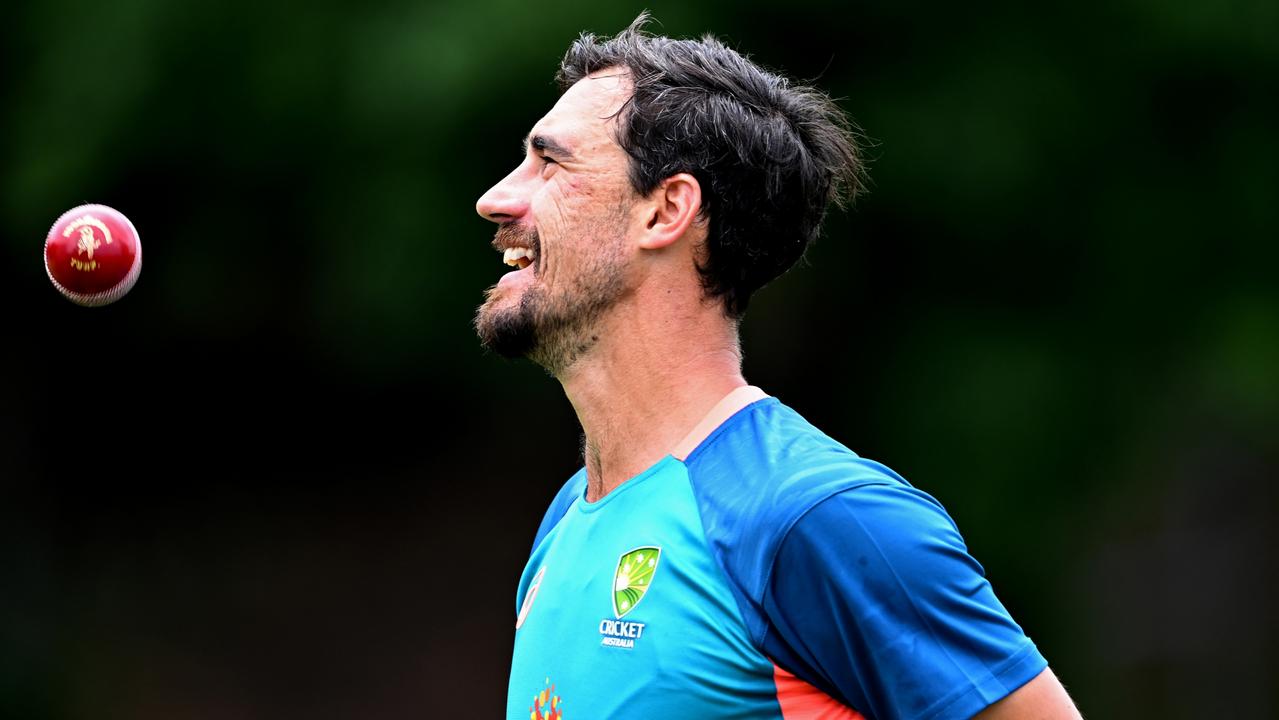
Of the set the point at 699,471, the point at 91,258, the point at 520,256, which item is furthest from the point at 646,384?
the point at 91,258

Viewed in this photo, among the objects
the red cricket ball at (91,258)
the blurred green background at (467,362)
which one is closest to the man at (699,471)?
the red cricket ball at (91,258)

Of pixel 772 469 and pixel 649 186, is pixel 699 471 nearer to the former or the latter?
pixel 772 469

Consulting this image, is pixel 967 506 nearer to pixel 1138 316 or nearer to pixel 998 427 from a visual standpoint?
pixel 998 427

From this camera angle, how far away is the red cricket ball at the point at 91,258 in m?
3.75

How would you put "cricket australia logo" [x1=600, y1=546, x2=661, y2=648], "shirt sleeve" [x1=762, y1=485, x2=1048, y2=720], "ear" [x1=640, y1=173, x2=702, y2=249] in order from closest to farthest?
"shirt sleeve" [x1=762, y1=485, x2=1048, y2=720] < "cricket australia logo" [x1=600, y1=546, x2=661, y2=648] < "ear" [x1=640, y1=173, x2=702, y2=249]

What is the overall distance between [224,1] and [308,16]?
1.52 ft

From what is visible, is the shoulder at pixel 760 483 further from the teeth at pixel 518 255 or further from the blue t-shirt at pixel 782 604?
the teeth at pixel 518 255

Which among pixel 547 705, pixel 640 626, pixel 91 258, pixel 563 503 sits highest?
pixel 91 258

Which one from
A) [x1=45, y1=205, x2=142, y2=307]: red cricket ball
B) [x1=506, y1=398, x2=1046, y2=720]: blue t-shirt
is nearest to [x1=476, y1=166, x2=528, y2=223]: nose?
[x1=506, y1=398, x2=1046, y2=720]: blue t-shirt

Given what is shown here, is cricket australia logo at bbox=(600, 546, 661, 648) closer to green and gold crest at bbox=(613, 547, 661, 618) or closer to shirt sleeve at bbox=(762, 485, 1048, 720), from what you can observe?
green and gold crest at bbox=(613, 547, 661, 618)

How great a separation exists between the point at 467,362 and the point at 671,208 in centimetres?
550

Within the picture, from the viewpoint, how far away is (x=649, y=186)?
3.20 metres

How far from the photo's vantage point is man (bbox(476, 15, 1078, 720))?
245 centimetres

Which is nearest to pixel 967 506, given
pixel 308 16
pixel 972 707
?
pixel 308 16
